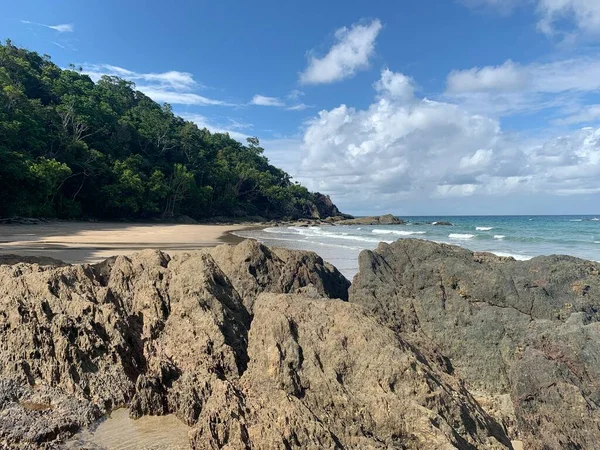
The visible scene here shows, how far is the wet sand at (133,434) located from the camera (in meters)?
2.80

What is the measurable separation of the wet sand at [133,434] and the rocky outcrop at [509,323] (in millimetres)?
2558

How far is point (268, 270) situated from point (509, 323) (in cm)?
347

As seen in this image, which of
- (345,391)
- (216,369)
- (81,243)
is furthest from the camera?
(81,243)

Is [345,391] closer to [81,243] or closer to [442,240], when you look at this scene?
[81,243]

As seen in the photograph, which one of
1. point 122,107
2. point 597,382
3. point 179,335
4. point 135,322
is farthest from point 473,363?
point 122,107

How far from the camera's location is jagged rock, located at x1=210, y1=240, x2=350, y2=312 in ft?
19.7

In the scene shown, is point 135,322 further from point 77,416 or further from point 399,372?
point 399,372

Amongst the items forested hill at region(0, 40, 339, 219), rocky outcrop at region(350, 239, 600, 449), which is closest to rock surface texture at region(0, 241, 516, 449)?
rocky outcrop at region(350, 239, 600, 449)

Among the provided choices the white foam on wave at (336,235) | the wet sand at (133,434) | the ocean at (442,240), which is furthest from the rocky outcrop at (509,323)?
the white foam on wave at (336,235)

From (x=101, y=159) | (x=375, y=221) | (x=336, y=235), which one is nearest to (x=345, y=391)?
(x=336, y=235)

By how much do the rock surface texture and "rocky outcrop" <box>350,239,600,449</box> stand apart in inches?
25.9

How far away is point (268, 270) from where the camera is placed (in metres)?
6.30

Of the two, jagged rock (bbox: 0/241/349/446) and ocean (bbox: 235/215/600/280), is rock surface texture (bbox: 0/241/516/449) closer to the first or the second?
jagged rock (bbox: 0/241/349/446)

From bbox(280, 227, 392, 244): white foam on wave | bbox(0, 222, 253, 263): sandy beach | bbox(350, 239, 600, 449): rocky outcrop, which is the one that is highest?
bbox(350, 239, 600, 449): rocky outcrop
